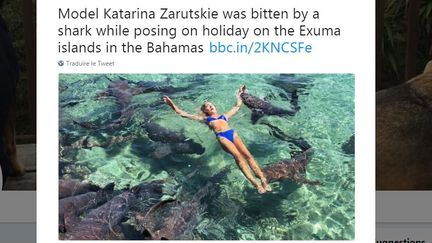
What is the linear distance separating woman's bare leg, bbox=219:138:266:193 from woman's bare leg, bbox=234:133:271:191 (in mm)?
17

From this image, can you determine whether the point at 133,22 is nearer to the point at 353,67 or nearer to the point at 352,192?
the point at 353,67

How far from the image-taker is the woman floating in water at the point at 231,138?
10.4 feet

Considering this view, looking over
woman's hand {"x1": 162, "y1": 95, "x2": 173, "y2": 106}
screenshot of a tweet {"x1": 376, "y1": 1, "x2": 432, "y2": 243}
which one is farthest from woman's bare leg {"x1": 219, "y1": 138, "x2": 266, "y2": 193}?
screenshot of a tweet {"x1": 376, "y1": 1, "x2": 432, "y2": 243}

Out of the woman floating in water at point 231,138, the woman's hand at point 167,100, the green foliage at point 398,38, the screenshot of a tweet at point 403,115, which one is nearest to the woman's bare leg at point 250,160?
the woman floating in water at point 231,138

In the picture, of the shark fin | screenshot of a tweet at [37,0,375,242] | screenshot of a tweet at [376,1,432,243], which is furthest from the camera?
screenshot of a tweet at [376,1,432,243]

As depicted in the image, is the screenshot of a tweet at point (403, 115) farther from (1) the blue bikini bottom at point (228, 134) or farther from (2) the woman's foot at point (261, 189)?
(1) the blue bikini bottom at point (228, 134)

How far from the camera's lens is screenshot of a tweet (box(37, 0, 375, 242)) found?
308 cm

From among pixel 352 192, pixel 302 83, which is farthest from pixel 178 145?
pixel 352 192

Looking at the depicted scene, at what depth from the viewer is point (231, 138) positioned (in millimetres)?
3176

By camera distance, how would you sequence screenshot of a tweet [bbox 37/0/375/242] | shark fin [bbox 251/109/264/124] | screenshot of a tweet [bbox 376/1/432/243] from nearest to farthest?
→ screenshot of a tweet [bbox 37/0/375/242]
shark fin [bbox 251/109/264/124]
screenshot of a tweet [bbox 376/1/432/243]

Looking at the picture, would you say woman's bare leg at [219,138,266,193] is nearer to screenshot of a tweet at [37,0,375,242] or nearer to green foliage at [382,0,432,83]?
screenshot of a tweet at [37,0,375,242]

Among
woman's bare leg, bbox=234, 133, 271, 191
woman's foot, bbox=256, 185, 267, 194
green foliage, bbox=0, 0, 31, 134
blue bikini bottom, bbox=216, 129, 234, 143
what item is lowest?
woman's foot, bbox=256, 185, 267, 194

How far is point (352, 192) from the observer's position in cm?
313

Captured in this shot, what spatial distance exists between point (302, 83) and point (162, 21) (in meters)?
0.72
